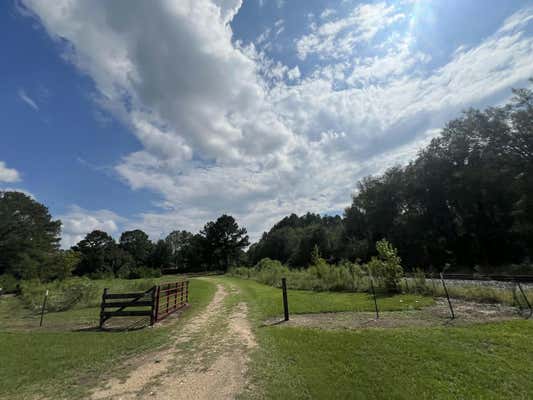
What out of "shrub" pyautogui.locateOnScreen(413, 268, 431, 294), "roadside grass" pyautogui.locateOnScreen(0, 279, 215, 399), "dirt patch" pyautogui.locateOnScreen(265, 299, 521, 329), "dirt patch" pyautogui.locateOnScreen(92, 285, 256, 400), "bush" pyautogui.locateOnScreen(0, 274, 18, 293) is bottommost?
"dirt patch" pyautogui.locateOnScreen(265, 299, 521, 329)

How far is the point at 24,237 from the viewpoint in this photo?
3566 centimetres

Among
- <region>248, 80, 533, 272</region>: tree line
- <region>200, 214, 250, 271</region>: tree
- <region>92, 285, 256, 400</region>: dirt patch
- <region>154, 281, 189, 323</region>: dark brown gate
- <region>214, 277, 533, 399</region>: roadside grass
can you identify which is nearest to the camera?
<region>214, 277, 533, 399</region>: roadside grass

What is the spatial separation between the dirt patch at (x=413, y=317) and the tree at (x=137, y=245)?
7995cm

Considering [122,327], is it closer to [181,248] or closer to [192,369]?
[192,369]

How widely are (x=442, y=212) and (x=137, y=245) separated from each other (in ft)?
276

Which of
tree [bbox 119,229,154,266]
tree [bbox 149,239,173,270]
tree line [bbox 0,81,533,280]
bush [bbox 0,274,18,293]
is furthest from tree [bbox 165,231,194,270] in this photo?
bush [bbox 0,274,18,293]

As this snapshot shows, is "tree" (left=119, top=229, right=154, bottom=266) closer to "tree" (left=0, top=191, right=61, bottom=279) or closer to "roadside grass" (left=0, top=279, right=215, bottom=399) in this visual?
"tree" (left=0, top=191, right=61, bottom=279)

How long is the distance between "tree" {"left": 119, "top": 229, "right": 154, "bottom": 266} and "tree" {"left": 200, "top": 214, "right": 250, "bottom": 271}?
26854 millimetres

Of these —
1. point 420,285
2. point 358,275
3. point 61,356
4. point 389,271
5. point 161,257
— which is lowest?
point 61,356

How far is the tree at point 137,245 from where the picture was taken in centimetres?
7662

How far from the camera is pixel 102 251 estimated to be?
66.7 meters

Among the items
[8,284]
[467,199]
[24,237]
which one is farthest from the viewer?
[24,237]

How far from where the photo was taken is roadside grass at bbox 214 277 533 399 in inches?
143

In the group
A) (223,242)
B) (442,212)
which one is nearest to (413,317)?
(442,212)
